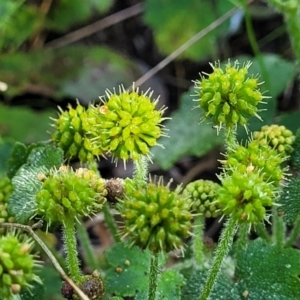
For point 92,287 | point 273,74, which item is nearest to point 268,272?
point 92,287

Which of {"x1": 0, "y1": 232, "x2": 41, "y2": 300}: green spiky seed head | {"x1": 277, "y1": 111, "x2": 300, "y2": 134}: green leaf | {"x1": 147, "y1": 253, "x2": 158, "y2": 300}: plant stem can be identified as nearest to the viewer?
{"x1": 0, "y1": 232, "x2": 41, "y2": 300}: green spiky seed head

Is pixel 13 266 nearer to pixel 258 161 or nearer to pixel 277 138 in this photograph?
pixel 258 161

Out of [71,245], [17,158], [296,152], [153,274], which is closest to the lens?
[153,274]

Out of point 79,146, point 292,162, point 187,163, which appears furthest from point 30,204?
point 187,163

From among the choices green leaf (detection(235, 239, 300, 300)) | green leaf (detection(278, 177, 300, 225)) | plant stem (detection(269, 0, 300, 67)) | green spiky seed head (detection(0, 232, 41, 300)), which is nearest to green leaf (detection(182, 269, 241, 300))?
green leaf (detection(235, 239, 300, 300))

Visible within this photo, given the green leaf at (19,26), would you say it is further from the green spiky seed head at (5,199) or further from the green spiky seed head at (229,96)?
the green spiky seed head at (229,96)

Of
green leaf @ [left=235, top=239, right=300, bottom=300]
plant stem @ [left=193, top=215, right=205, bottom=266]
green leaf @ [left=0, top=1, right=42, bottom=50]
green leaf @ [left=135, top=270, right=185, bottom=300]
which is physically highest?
green leaf @ [left=0, top=1, right=42, bottom=50]

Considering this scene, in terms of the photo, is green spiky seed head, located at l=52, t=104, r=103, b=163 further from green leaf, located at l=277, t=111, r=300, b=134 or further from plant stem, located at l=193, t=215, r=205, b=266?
green leaf, located at l=277, t=111, r=300, b=134

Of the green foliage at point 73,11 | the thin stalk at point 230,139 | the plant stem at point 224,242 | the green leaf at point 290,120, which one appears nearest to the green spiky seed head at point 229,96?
the thin stalk at point 230,139
